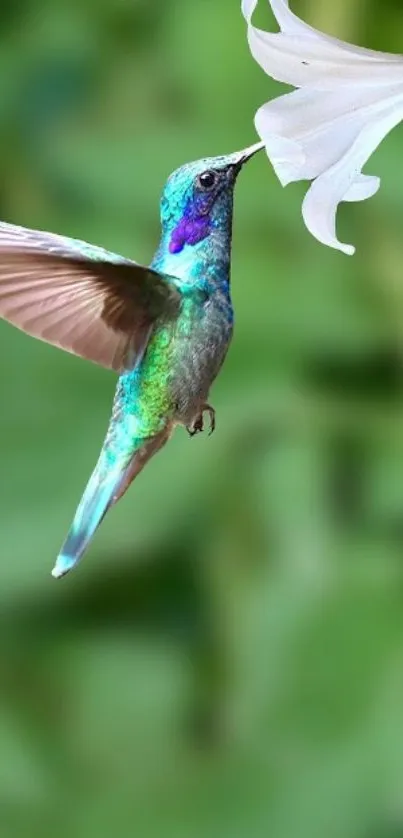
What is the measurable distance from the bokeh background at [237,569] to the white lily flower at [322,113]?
→ 1.91ft

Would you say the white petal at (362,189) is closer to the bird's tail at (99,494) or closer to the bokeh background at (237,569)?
the bird's tail at (99,494)

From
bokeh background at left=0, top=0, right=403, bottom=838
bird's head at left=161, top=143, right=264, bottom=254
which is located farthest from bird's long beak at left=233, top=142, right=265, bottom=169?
bokeh background at left=0, top=0, right=403, bottom=838

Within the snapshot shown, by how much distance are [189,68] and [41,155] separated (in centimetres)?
16

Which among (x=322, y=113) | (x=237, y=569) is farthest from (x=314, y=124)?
(x=237, y=569)

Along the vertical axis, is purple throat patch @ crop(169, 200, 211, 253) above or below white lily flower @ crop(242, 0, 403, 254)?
below

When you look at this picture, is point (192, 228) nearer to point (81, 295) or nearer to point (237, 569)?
point (81, 295)

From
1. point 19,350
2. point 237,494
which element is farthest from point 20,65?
point 237,494

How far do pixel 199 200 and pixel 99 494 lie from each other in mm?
79

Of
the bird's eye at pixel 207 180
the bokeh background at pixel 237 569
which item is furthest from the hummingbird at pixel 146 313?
the bokeh background at pixel 237 569

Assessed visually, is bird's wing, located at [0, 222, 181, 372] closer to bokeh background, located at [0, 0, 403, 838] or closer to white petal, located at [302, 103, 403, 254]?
white petal, located at [302, 103, 403, 254]

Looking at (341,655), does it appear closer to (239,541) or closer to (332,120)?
→ (239,541)

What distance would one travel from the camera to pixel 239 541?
0.93 m

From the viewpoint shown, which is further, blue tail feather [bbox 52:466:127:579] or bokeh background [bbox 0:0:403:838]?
bokeh background [bbox 0:0:403:838]

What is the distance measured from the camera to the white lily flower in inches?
10.2
